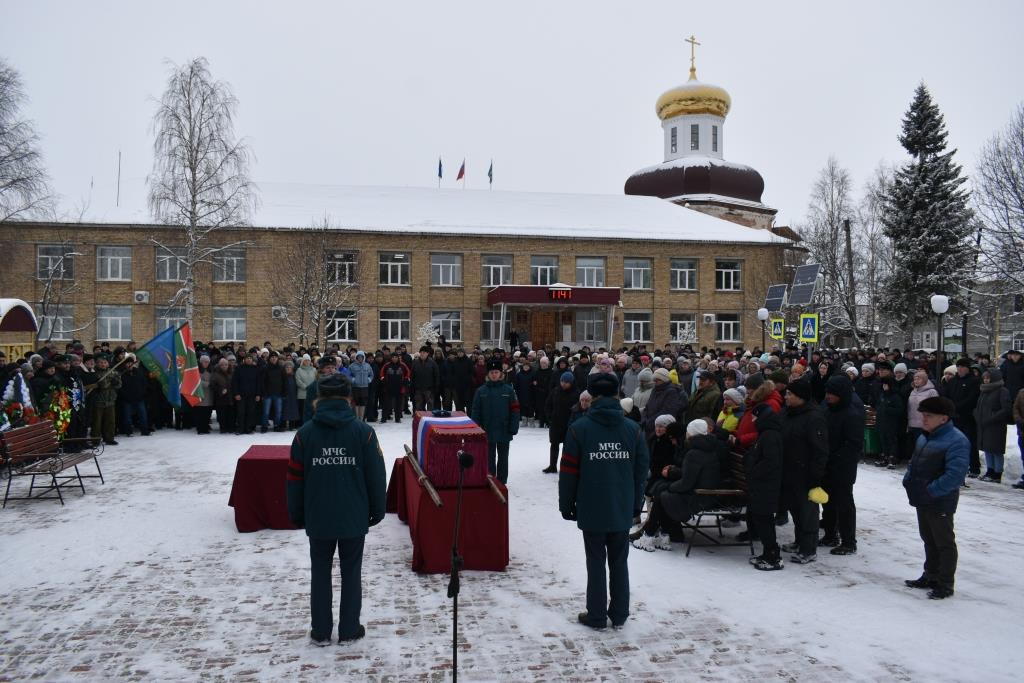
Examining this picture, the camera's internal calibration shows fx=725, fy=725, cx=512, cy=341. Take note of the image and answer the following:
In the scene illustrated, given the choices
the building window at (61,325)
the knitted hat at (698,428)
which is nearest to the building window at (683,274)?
the building window at (61,325)

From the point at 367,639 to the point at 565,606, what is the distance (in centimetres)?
167

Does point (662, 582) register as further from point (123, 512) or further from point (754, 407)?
point (123, 512)

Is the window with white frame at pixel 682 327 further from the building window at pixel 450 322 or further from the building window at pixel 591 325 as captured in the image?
the building window at pixel 450 322

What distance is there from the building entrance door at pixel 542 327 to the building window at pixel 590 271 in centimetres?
Answer: 250

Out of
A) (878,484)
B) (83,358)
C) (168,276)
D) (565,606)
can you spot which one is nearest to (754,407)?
(565,606)

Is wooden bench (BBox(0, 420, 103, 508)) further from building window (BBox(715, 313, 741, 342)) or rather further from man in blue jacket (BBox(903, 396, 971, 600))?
building window (BBox(715, 313, 741, 342))

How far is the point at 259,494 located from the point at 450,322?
100ft

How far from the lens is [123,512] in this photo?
29.4ft

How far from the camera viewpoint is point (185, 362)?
12.4 metres

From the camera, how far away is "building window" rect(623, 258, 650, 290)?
4019 cm

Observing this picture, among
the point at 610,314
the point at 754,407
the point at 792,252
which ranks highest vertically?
the point at 792,252

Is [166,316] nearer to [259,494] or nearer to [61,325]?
[61,325]

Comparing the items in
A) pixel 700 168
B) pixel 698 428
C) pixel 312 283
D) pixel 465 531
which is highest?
pixel 700 168

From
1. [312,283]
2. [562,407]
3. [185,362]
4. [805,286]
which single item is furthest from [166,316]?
[562,407]
